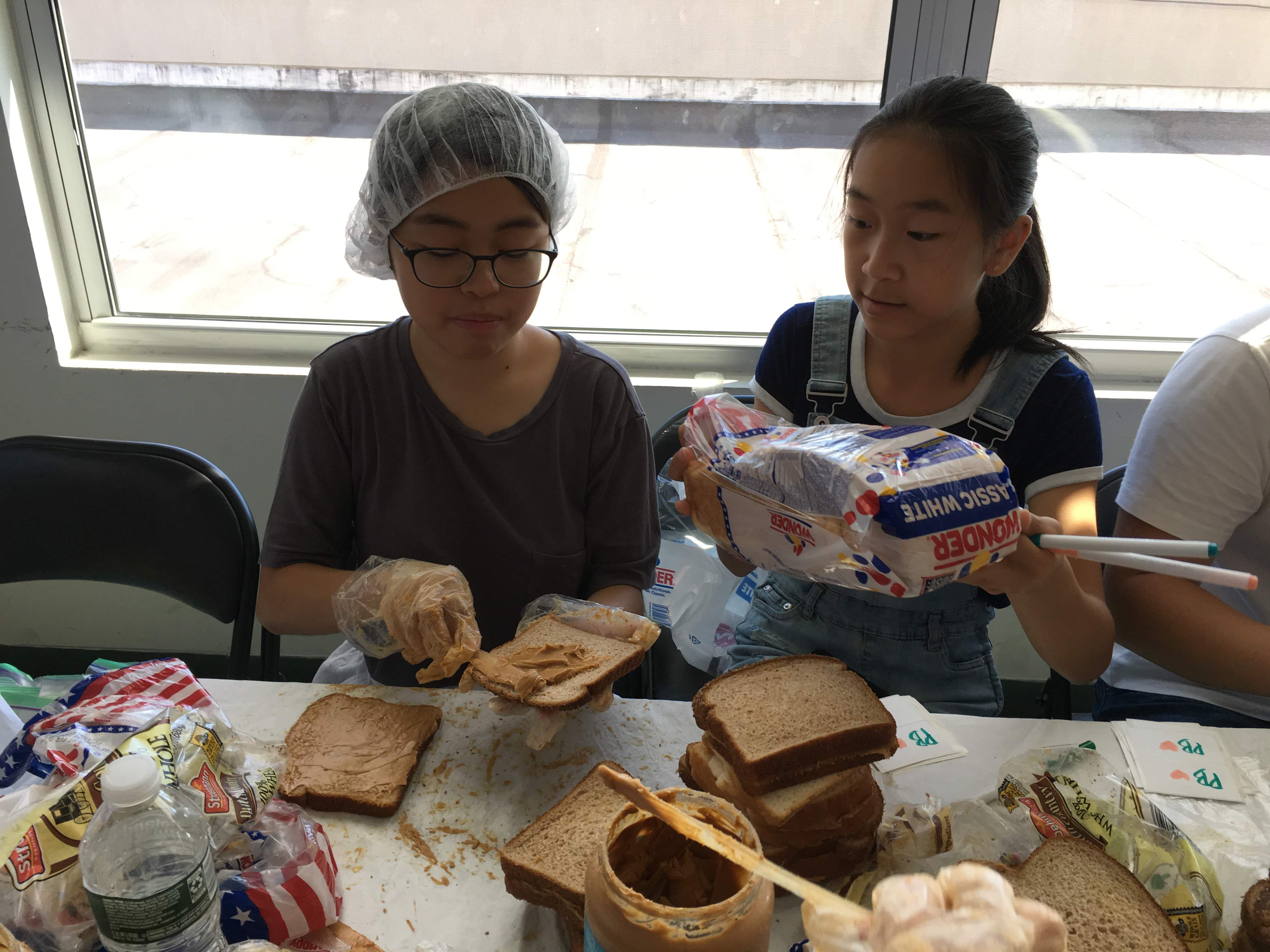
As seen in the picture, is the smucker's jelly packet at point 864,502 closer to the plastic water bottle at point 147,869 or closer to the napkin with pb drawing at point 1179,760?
the napkin with pb drawing at point 1179,760

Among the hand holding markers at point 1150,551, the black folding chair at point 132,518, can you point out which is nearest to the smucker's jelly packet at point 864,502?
the hand holding markers at point 1150,551

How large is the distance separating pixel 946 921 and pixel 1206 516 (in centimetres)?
128

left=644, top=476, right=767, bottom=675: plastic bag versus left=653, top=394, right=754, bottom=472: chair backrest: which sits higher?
left=653, top=394, right=754, bottom=472: chair backrest

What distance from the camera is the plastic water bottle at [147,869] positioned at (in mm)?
837

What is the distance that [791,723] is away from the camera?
1.17 metres

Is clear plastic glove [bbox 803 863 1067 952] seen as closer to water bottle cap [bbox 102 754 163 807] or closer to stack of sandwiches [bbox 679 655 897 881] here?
stack of sandwiches [bbox 679 655 897 881]

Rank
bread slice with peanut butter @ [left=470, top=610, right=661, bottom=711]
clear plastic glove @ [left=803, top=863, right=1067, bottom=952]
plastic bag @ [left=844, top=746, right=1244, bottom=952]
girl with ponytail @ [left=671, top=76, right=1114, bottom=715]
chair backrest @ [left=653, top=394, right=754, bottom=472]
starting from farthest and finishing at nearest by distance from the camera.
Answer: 1. chair backrest @ [left=653, top=394, right=754, bottom=472]
2. girl with ponytail @ [left=671, top=76, right=1114, bottom=715]
3. bread slice with peanut butter @ [left=470, top=610, right=661, bottom=711]
4. plastic bag @ [left=844, top=746, right=1244, bottom=952]
5. clear plastic glove @ [left=803, top=863, right=1067, bottom=952]

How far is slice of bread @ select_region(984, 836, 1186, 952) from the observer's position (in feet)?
3.21

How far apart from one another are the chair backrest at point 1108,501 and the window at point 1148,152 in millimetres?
1120

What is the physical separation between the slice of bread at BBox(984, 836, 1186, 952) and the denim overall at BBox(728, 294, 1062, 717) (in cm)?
60

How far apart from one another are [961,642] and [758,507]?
0.77 metres

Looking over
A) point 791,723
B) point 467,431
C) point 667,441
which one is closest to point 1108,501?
point 667,441

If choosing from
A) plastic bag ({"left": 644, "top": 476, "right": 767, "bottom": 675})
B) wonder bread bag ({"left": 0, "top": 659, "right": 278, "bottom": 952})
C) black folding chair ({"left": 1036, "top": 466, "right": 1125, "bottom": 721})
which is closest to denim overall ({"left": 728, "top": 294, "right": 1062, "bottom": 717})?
black folding chair ({"left": 1036, "top": 466, "right": 1125, "bottom": 721})

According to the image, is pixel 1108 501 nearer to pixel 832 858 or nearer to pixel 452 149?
pixel 832 858
